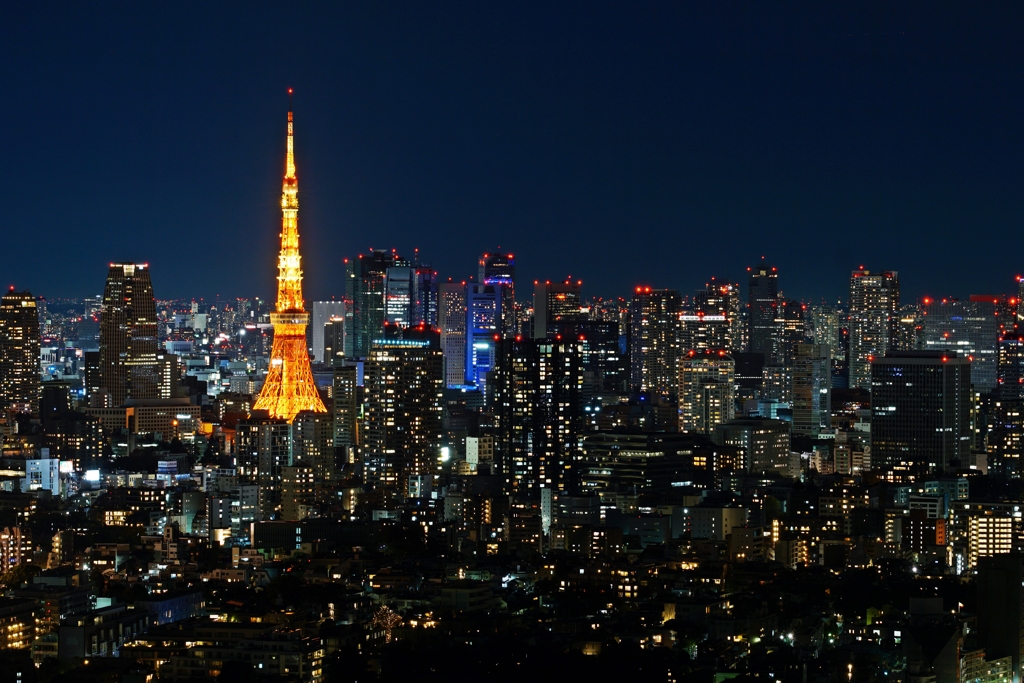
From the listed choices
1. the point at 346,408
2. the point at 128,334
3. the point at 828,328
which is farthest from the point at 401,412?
the point at 828,328

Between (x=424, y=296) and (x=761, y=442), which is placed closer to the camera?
(x=761, y=442)

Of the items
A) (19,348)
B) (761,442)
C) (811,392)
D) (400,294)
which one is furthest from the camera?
(400,294)

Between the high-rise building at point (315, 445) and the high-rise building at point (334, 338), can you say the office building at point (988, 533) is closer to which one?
the high-rise building at point (315, 445)

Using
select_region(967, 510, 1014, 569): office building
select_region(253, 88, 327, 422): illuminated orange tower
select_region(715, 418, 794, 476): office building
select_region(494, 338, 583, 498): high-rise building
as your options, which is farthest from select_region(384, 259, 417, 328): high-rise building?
select_region(967, 510, 1014, 569): office building

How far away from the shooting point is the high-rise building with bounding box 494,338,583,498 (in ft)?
110

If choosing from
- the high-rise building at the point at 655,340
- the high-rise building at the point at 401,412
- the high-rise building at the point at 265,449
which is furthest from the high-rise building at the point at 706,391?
the high-rise building at the point at 265,449

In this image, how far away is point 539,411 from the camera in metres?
34.4

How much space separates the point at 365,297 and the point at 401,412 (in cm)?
1634

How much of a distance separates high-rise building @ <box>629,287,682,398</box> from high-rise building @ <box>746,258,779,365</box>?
2805 mm

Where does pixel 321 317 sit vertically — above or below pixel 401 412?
above

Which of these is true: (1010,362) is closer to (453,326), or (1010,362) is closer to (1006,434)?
(1006,434)

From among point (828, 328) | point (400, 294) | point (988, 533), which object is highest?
point (400, 294)

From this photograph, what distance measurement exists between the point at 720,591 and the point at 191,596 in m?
5.95

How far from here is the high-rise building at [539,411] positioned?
33656mm
